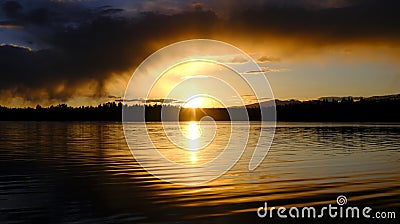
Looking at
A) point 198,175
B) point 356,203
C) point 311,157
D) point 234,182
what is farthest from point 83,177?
point 311,157

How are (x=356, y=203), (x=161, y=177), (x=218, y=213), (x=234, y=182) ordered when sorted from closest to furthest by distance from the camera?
1. (x=218, y=213)
2. (x=356, y=203)
3. (x=234, y=182)
4. (x=161, y=177)

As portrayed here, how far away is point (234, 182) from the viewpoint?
2261 cm

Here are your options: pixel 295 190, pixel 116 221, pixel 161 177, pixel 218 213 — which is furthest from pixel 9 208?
pixel 295 190

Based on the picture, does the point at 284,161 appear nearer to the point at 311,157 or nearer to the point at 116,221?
the point at 311,157

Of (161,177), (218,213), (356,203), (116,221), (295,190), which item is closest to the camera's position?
(116,221)

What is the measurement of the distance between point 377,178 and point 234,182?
7209 millimetres

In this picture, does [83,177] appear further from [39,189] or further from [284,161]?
[284,161]

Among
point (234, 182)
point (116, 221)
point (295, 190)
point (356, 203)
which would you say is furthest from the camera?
point (234, 182)

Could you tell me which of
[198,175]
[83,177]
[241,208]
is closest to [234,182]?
[198,175]

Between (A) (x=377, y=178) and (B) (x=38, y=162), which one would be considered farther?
(B) (x=38, y=162)

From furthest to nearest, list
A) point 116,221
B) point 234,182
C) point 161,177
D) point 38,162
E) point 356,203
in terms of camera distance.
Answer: point 38,162, point 161,177, point 234,182, point 356,203, point 116,221

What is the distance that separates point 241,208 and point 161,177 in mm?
8901

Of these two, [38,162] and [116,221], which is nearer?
[116,221]

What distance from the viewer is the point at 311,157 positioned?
35.2 metres
